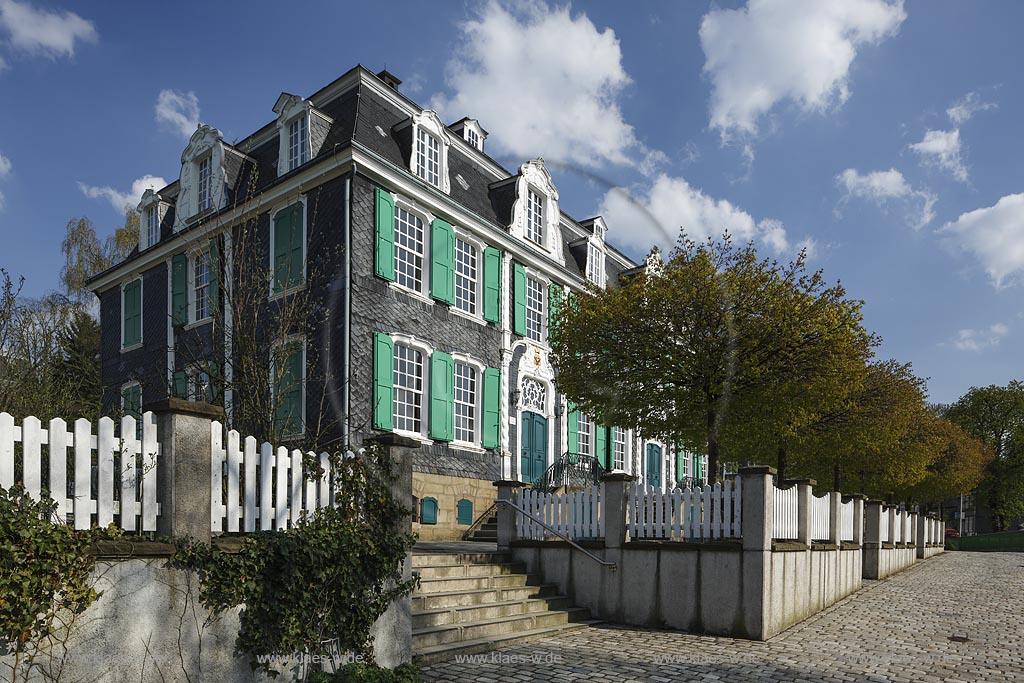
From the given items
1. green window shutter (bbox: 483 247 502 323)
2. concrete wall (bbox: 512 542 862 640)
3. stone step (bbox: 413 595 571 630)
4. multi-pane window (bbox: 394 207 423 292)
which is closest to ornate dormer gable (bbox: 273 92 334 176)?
multi-pane window (bbox: 394 207 423 292)

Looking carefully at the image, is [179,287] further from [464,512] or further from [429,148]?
[464,512]

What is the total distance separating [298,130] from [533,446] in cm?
979

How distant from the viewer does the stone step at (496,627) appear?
8.46 meters

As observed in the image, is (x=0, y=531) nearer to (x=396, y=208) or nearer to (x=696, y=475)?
(x=396, y=208)

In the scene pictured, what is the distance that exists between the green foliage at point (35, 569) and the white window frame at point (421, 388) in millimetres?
10846

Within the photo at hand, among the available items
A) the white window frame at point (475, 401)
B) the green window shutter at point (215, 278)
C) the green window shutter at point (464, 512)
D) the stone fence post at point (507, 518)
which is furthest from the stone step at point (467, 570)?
the white window frame at point (475, 401)

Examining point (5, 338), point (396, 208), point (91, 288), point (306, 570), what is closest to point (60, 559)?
point (306, 570)

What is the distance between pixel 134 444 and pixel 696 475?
26329mm

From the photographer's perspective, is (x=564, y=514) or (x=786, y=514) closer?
(x=786, y=514)

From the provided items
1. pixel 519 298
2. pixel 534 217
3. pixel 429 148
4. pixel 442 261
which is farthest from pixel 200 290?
pixel 534 217

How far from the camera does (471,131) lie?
22234 millimetres

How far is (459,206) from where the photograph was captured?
18203 millimetres

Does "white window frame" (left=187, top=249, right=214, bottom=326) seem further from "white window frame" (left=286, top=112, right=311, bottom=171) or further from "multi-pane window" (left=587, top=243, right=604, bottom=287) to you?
"multi-pane window" (left=587, top=243, right=604, bottom=287)

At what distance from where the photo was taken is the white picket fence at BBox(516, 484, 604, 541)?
1125 centimetres
